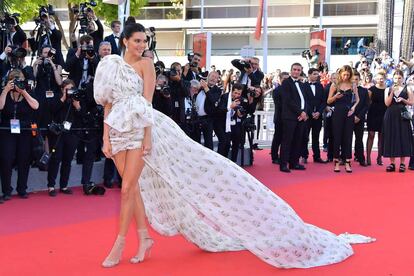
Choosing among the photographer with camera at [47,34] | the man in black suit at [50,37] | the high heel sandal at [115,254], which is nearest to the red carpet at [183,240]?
the high heel sandal at [115,254]

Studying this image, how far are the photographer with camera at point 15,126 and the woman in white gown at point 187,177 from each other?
2.61 m

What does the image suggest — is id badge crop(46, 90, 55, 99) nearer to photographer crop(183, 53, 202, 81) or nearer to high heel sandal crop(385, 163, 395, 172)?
photographer crop(183, 53, 202, 81)

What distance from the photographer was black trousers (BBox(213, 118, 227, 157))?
30.9 feet

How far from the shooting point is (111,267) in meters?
4.48

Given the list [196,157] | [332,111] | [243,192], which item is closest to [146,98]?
[196,157]

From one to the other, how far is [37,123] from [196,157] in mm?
3503

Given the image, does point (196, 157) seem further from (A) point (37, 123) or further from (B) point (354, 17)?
(B) point (354, 17)

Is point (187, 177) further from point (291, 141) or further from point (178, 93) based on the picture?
point (291, 141)

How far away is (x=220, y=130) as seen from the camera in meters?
9.45

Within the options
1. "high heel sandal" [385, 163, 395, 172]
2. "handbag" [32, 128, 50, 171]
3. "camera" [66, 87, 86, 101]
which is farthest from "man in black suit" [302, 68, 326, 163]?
"handbag" [32, 128, 50, 171]

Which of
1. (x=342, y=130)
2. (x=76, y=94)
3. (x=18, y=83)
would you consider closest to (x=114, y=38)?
(x=76, y=94)

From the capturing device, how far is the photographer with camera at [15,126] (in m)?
6.74

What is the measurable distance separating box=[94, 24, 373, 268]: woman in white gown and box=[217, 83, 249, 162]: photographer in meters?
4.60

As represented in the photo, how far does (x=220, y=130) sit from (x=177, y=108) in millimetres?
Answer: 1047
